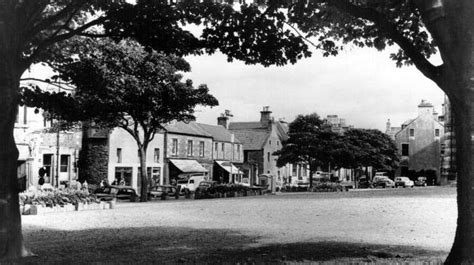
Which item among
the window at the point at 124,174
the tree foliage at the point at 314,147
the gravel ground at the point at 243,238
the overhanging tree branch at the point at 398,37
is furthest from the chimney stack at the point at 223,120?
the overhanging tree branch at the point at 398,37

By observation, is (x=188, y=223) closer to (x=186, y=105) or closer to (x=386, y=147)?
(x=186, y=105)

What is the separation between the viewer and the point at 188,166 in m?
58.2

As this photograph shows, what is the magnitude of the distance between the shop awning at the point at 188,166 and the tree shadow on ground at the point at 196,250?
143 feet

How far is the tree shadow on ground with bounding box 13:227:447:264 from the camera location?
902cm

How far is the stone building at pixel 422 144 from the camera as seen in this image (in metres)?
89.4

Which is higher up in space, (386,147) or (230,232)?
(386,147)

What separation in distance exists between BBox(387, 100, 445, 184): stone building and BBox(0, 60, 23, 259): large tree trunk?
87237 mm

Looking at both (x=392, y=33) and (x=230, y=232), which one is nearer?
(x=392, y=33)

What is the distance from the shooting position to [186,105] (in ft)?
114

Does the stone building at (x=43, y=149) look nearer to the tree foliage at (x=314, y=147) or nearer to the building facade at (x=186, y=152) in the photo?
the building facade at (x=186, y=152)

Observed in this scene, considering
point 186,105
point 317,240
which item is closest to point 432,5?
point 317,240

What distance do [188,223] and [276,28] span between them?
8285mm

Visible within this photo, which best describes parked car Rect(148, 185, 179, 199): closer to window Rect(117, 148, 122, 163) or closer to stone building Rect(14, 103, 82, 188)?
window Rect(117, 148, 122, 163)

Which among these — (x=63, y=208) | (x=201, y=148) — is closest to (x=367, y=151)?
(x=201, y=148)
